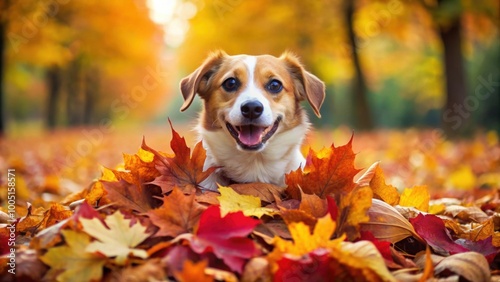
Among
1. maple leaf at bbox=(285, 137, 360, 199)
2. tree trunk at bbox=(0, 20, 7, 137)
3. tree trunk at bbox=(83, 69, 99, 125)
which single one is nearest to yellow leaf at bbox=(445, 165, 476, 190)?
maple leaf at bbox=(285, 137, 360, 199)

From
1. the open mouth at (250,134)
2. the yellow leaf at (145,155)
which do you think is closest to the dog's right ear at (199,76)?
the open mouth at (250,134)

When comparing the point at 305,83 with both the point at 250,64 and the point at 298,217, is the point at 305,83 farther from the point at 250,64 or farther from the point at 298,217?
the point at 298,217

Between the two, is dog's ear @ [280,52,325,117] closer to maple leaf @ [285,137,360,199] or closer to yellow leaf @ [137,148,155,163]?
maple leaf @ [285,137,360,199]

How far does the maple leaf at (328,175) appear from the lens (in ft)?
7.47

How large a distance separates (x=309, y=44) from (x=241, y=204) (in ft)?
58.8

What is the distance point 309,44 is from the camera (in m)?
19.5

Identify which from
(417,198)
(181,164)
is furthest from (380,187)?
(181,164)

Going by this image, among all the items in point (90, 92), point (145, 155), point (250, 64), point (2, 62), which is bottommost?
point (90, 92)

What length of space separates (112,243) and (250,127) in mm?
1325

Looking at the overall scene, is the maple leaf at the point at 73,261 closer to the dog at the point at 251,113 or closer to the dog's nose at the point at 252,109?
the dog at the point at 251,113

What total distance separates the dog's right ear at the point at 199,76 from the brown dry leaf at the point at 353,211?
1.35m

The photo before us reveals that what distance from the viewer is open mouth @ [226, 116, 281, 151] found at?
2859 millimetres

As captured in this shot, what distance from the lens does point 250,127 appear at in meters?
2.92

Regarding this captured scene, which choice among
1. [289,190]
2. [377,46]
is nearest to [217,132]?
[289,190]
